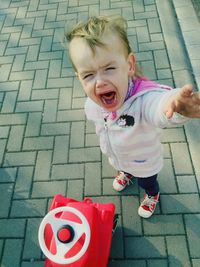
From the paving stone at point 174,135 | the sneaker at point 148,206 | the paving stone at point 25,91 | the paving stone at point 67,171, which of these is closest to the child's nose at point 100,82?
the sneaker at point 148,206

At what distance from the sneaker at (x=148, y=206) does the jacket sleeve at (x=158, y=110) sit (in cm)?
101

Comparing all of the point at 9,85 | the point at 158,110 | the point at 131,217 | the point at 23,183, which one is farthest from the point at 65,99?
the point at 158,110

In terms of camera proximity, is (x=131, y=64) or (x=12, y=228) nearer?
(x=131, y=64)

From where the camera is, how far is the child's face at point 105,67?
1671mm

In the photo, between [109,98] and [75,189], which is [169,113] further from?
[75,189]

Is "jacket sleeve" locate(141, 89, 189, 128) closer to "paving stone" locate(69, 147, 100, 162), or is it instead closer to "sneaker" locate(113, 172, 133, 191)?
"sneaker" locate(113, 172, 133, 191)

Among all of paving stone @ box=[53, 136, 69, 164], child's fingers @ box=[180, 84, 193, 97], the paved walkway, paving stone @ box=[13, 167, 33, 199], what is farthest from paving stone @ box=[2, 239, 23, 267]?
child's fingers @ box=[180, 84, 193, 97]

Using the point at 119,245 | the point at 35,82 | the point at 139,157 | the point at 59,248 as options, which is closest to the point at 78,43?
the point at 139,157

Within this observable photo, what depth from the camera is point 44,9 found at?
4.96 meters

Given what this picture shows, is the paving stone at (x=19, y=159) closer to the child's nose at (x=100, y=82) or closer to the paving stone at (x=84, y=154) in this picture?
the paving stone at (x=84, y=154)

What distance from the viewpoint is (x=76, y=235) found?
5.94ft

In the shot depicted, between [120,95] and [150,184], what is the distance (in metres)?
0.93

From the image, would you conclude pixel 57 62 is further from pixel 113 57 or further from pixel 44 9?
pixel 113 57

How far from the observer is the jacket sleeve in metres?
1.51
